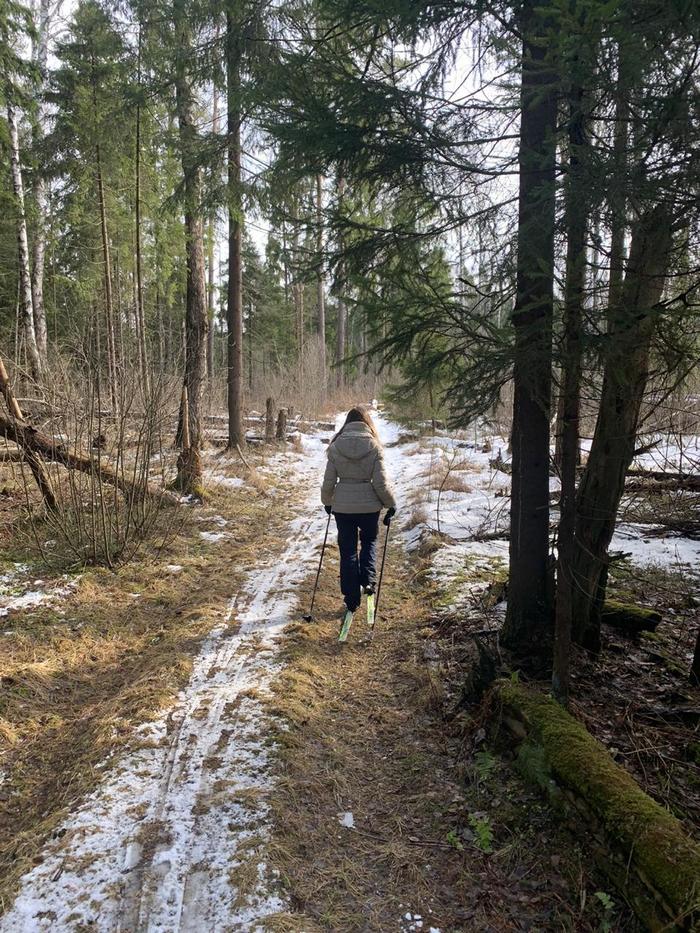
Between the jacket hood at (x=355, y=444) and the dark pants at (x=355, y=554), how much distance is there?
0.60 m

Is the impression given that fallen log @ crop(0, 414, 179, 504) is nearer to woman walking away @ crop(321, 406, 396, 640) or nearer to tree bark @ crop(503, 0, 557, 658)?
woman walking away @ crop(321, 406, 396, 640)

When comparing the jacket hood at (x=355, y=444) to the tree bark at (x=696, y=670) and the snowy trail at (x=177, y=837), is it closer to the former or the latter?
the snowy trail at (x=177, y=837)

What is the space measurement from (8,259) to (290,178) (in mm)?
18025

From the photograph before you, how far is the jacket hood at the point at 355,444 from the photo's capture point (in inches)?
208

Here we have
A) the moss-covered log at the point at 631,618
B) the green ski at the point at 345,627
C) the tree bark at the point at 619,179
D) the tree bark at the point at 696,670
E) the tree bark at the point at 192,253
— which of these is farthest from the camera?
the tree bark at the point at 192,253

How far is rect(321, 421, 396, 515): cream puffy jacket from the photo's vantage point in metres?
5.28

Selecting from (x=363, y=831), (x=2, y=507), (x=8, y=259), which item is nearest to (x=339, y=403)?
(x=8, y=259)

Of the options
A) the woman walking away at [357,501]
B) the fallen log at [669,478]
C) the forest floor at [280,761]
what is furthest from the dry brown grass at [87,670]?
the fallen log at [669,478]

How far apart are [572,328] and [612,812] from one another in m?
2.47

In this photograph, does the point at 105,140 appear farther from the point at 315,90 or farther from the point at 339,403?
the point at 339,403

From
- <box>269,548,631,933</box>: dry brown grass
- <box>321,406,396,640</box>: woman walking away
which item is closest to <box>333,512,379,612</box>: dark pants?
<box>321,406,396,640</box>: woman walking away

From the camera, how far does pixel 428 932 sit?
2344 mm

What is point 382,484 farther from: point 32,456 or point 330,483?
point 32,456

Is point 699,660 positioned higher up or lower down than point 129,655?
higher up
